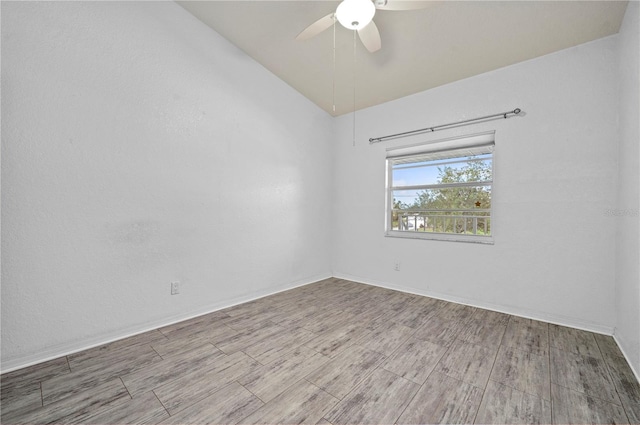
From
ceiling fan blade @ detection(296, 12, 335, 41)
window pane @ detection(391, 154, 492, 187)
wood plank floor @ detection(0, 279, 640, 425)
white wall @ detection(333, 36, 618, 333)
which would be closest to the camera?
wood plank floor @ detection(0, 279, 640, 425)

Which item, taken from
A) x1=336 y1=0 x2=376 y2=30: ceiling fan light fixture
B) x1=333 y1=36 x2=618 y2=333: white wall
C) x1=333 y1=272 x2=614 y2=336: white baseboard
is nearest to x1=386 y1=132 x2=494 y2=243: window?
x1=333 y1=36 x2=618 y2=333: white wall

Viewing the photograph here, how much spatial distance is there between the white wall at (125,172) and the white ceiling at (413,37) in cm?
33

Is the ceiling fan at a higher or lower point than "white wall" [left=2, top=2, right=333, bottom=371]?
higher

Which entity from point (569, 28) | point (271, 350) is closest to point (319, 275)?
point (271, 350)

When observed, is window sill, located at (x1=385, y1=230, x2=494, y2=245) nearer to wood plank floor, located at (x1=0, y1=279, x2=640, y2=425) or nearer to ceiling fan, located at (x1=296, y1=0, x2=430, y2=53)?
wood plank floor, located at (x1=0, y1=279, x2=640, y2=425)

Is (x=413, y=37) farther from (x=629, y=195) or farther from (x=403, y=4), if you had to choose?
(x=629, y=195)

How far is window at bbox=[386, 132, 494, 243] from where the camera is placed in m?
2.99

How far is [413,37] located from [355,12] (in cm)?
109

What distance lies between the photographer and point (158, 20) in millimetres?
2395

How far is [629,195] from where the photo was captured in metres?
1.91

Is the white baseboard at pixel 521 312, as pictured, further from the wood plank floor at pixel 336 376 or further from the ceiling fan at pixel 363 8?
the ceiling fan at pixel 363 8

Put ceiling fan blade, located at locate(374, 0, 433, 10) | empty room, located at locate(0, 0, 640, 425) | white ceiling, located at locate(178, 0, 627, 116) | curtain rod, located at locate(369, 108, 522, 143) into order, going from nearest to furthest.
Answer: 1. empty room, located at locate(0, 0, 640, 425)
2. ceiling fan blade, located at locate(374, 0, 433, 10)
3. white ceiling, located at locate(178, 0, 627, 116)
4. curtain rod, located at locate(369, 108, 522, 143)

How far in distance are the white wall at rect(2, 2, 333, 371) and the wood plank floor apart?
0.37 meters

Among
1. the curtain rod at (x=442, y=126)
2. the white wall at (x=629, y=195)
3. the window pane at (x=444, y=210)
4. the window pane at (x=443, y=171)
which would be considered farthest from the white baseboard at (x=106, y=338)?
the white wall at (x=629, y=195)
